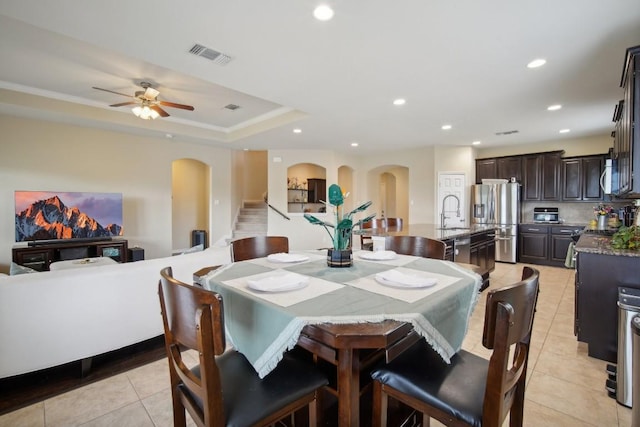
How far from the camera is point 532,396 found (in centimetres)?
196

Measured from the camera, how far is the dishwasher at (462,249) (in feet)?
12.0

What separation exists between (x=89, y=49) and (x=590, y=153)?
837cm

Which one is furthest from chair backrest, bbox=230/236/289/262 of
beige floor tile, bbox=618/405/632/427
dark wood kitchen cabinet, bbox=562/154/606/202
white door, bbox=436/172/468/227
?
dark wood kitchen cabinet, bbox=562/154/606/202

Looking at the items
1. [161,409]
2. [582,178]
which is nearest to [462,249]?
[161,409]

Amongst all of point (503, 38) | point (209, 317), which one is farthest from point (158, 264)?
point (503, 38)

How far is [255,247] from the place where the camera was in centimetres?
226

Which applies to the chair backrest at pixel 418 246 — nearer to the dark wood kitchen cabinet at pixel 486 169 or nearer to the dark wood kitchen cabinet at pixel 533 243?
the dark wood kitchen cabinet at pixel 533 243

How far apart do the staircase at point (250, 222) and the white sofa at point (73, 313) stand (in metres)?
4.83

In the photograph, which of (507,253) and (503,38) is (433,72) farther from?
(507,253)

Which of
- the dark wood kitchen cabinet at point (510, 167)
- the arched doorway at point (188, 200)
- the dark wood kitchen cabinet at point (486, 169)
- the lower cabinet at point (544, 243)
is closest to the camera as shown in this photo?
the lower cabinet at point (544, 243)

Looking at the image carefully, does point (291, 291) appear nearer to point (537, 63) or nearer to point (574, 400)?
point (574, 400)

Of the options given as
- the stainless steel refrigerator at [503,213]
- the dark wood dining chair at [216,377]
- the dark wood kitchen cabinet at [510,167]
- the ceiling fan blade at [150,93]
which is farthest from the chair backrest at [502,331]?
the dark wood kitchen cabinet at [510,167]

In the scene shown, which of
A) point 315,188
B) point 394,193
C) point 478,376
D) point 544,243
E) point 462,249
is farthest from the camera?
point 394,193

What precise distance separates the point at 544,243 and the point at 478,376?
20.2 ft
